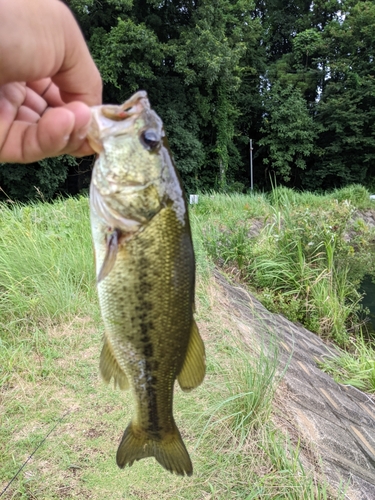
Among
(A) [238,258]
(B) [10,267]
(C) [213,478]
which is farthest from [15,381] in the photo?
(A) [238,258]

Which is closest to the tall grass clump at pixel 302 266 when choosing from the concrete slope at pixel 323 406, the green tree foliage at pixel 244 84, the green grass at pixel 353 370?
the concrete slope at pixel 323 406

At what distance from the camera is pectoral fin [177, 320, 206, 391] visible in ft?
4.46

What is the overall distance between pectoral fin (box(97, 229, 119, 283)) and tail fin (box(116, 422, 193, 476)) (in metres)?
0.60

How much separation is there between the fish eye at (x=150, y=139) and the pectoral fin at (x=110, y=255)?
0.29m

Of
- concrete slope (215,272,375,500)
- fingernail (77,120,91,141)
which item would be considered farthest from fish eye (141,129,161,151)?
concrete slope (215,272,375,500)

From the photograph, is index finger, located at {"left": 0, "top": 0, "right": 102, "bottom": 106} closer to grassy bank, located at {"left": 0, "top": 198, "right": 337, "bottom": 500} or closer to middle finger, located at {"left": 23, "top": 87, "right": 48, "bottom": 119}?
middle finger, located at {"left": 23, "top": 87, "right": 48, "bottom": 119}

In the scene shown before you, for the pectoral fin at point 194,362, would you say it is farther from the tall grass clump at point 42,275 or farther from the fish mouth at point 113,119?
the tall grass clump at point 42,275

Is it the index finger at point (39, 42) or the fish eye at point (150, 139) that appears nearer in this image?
the index finger at point (39, 42)

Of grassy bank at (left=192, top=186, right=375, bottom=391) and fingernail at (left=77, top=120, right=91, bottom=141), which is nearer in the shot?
fingernail at (left=77, top=120, right=91, bottom=141)

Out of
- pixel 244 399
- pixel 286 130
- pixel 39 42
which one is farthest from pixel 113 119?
pixel 286 130

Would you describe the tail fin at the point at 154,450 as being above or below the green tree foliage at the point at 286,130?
above

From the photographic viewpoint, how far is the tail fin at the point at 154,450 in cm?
143

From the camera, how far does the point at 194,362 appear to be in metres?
→ 1.37

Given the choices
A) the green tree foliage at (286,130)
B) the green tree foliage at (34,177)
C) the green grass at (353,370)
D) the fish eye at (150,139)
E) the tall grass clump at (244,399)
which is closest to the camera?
the fish eye at (150,139)
